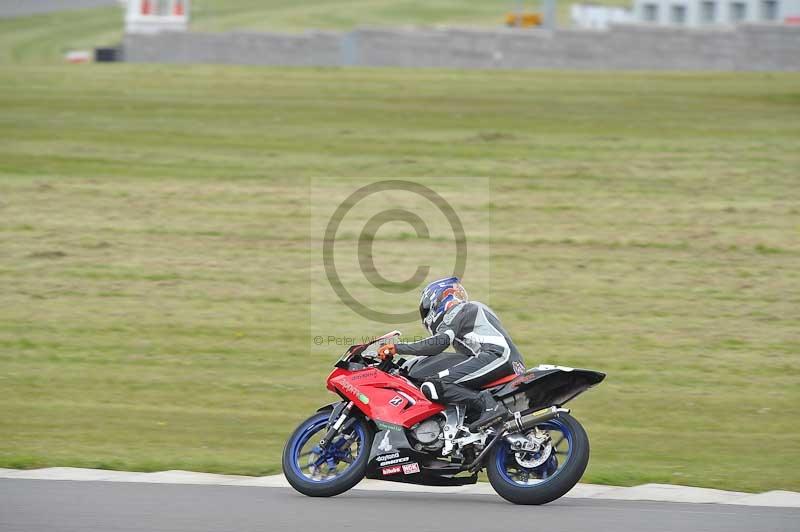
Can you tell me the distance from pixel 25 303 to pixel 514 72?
16806 millimetres

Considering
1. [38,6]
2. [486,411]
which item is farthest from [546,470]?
[38,6]

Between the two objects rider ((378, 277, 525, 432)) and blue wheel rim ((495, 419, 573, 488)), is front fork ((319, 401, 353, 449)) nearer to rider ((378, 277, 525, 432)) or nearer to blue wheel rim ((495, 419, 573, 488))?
rider ((378, 277, 525, 432))

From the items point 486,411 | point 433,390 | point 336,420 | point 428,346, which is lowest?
point 336,420

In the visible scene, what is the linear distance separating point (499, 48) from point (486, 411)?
22.7m

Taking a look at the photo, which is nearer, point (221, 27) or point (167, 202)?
point (167, 202)

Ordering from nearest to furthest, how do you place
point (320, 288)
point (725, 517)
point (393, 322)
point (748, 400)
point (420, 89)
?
point (725, 517), point (748, 400), point (393, 322), point (320, 288), point (420, 89)

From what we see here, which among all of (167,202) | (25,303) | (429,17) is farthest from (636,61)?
(429,17)

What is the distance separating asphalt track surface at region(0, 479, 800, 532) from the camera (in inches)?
302

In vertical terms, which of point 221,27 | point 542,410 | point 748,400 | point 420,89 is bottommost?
point 748,400

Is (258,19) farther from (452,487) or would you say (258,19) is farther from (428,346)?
(428,346)

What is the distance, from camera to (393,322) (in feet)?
48.7

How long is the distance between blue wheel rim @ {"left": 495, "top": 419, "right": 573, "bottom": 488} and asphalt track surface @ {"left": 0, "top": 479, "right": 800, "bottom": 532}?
21 centimetres

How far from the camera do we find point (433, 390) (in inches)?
342

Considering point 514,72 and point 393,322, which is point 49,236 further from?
point 514,72
